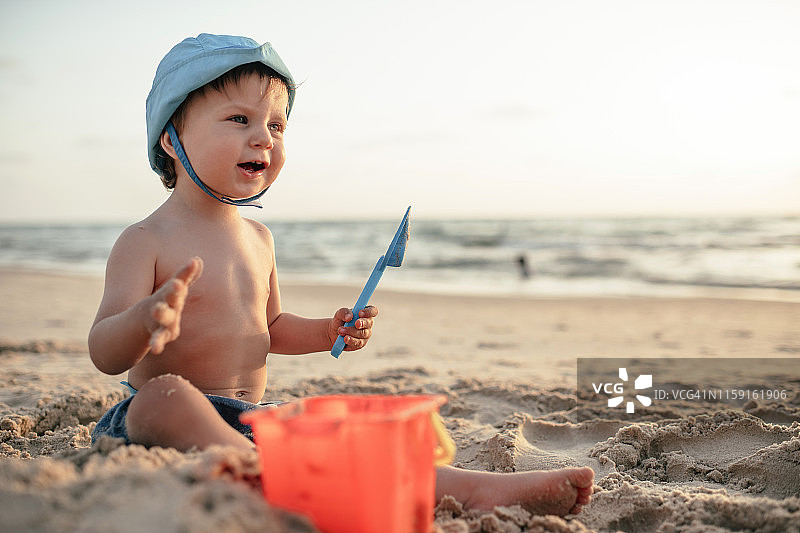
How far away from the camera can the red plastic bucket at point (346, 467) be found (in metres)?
1.16

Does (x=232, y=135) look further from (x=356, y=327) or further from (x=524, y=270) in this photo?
(x=524, y=270)

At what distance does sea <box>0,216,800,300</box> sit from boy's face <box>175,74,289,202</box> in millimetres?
6572

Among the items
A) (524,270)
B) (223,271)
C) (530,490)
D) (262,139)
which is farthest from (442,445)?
(524,270)

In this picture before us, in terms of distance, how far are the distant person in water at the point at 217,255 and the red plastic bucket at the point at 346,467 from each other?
1.56 feet

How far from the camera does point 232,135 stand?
2000 mm

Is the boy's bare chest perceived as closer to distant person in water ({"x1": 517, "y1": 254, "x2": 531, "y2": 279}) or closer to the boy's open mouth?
the boy's open mouth

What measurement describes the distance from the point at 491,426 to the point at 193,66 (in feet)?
6.10

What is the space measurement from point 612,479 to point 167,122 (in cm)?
184

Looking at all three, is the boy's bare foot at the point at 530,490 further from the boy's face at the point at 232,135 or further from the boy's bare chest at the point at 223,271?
the boy's face at the point at 232,135

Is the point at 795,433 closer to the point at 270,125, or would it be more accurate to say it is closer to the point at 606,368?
the point at 606,368

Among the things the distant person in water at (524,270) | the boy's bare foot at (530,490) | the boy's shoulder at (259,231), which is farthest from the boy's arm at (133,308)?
the distant person in water at (524,270)

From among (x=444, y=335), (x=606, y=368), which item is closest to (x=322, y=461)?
(x=606, y=368)

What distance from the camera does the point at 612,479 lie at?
2.13m

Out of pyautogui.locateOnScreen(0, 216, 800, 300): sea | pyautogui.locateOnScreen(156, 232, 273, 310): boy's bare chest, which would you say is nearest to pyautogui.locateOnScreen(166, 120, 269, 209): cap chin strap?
pyautogui.locateOnScreen(156, 232, 273, 310): boy's bare chest
